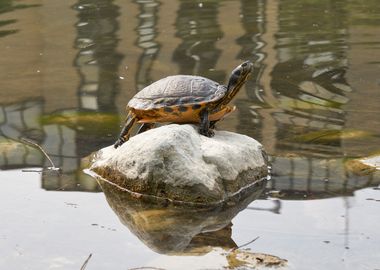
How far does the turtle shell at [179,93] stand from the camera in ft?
25.5

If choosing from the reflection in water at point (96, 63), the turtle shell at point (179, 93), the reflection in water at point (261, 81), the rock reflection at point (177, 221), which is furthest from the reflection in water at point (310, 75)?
the reflection in water at point (96, 63)

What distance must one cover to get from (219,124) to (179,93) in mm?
2033

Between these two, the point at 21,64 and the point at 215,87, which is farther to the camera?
the point at 21,64

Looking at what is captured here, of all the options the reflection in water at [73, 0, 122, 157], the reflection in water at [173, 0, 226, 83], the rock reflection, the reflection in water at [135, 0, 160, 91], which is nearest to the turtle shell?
the rock reflection

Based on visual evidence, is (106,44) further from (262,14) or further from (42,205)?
(42,205)

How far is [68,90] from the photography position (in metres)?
11.6

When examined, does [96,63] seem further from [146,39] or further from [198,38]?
[198,38]

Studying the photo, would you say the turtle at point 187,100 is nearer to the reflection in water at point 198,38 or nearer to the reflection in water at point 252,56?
the reflection in water at point 252,56

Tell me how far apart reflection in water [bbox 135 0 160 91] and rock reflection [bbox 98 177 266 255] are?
4.39 meters

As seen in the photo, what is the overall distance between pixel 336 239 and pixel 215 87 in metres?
2.14

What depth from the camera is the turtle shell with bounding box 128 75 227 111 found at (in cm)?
777

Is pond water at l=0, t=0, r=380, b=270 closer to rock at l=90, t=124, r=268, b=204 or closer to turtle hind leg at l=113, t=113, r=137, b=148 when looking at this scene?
rock at l=90, t=124, r=268, b=204

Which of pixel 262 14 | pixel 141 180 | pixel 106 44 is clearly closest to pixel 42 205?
pixel 141 180

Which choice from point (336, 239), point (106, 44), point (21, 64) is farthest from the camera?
point (106, 44)
